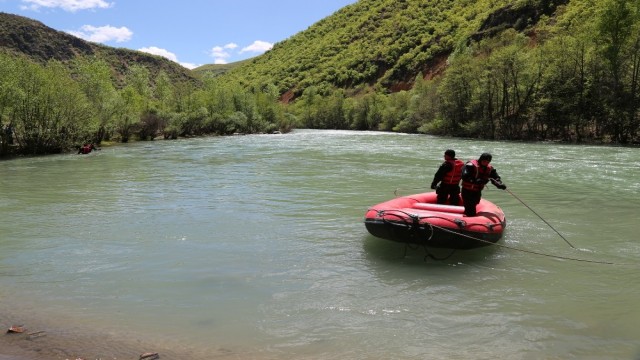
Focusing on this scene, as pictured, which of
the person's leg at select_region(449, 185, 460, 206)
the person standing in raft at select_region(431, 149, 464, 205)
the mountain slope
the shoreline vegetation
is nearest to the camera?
the person standing in raft at select_region(431, 149, 464, 205)

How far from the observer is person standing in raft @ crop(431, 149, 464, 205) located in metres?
9.98

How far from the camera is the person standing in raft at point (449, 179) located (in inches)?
393

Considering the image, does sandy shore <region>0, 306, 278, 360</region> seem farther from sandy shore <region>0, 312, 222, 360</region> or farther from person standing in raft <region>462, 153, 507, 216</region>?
person standing in raft <region>462, 153, 507, 216</region>

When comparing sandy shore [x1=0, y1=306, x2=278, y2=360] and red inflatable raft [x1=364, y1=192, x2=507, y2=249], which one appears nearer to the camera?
sandy shore [x1=0, y1=306, x2=278, y2=360]

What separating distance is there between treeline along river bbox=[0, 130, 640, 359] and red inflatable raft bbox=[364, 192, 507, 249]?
0.43 meters

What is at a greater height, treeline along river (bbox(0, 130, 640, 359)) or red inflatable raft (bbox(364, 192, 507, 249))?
red inflatable raft (bbox(364, 192, 507, 249))

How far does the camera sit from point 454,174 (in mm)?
10141

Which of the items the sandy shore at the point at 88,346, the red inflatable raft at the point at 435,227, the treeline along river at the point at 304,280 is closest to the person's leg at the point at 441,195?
the red inflatable raft at the point at 435,227

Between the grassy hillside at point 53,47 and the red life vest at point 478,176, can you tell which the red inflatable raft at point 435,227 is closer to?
the red life vest at point 478,176

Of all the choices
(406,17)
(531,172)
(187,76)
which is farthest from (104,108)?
(187,76)

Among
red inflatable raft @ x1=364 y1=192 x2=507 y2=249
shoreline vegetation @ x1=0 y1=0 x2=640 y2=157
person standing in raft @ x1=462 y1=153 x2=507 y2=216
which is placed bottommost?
red inflatable raft @ x1=364 y1=192 x2=507 y2=249

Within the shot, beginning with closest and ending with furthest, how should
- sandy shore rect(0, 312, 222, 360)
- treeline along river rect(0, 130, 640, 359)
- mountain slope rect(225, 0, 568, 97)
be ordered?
sandy shore rect(0, 312, 222, 360) < treeline along river rect(0, 130, 640, 359) < mountain slope rect(225, 0, 568, 97)

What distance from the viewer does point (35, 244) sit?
10.2 meters

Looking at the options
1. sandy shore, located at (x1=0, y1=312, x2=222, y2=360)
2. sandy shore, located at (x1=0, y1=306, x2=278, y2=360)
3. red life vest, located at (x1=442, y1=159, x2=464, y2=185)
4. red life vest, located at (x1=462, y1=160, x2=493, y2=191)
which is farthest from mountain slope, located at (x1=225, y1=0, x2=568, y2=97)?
sandy shore, located at (x1=0, y1=312, x2=222, y2=360)
